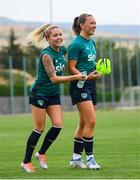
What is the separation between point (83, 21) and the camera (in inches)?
419

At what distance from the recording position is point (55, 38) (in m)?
10.3

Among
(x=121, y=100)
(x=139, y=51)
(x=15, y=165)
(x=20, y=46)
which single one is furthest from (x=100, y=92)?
(x=15, y=165)

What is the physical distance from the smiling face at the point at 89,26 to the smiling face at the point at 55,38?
50 cm

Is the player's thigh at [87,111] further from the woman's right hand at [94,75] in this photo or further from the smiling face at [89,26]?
the smiling face at [89,26]

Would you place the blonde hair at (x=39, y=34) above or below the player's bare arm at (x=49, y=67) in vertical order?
above

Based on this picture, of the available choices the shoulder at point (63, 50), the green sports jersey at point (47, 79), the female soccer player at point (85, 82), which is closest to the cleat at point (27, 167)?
the female soccer player at point (85, 82)

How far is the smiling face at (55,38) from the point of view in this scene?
10.3 m

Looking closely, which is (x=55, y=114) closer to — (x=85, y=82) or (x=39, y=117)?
(x=39, y=117)

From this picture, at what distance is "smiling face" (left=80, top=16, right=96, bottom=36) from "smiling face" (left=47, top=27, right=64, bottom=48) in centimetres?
50

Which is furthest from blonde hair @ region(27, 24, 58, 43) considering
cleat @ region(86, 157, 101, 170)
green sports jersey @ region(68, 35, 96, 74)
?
cleat @ region(86, 157, 101, 170)

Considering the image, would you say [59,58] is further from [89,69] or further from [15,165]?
[15,165]

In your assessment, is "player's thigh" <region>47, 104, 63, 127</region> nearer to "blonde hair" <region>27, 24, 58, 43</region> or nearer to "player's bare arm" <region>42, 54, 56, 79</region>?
"player's bare arm" <region>42, 54, 56, 79</region>

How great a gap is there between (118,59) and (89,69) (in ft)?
173

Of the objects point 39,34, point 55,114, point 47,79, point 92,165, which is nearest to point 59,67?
point 47,79
